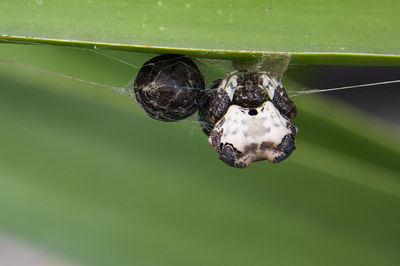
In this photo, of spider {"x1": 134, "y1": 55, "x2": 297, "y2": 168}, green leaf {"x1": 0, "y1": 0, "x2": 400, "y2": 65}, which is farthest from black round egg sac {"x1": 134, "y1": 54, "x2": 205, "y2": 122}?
green leaf {"x1": 0, "y1": 0, "x2": 400, "y2": 65}

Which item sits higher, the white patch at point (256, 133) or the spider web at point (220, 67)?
the spider web at point (220, 67)

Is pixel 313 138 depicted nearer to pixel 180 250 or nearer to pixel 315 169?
pixel 315 169

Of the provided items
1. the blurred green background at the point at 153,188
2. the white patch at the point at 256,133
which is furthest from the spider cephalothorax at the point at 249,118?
the blurred green background at the point at 153,188

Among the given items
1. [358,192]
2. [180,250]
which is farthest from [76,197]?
[358,192]

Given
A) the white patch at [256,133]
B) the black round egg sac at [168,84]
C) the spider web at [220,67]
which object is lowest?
the white patch at [256,133]

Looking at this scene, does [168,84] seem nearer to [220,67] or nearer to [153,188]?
[220,67]

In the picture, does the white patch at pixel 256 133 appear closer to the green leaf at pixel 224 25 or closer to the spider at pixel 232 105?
the spider at pixel 232 105
